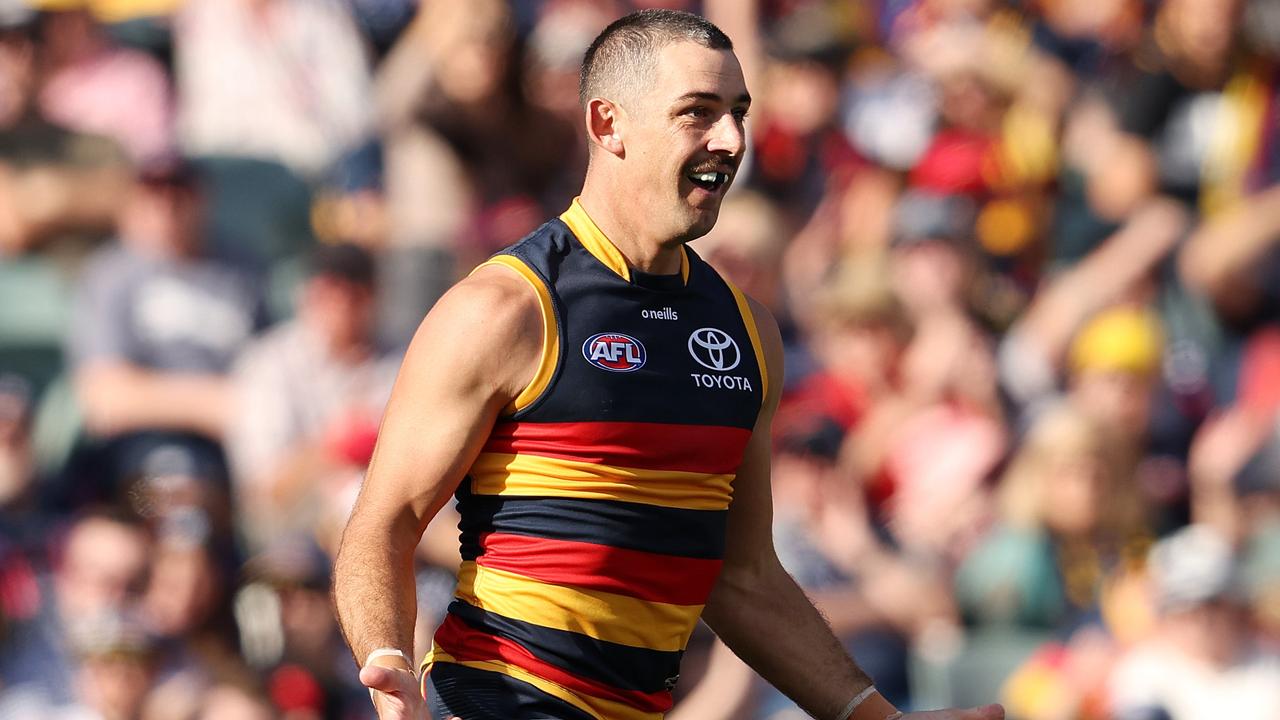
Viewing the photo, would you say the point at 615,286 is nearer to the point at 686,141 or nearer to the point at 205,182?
the point at 686,141

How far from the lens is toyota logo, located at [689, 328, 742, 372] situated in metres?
3.96

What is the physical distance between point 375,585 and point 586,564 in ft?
1.47

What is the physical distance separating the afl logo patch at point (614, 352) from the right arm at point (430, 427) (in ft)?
0.41

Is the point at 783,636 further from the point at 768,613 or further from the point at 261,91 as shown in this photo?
the point at 261,91

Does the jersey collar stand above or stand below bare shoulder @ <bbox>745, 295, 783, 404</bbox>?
above

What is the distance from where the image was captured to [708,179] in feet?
12.6

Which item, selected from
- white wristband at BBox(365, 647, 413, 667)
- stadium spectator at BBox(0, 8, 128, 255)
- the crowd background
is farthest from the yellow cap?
white wristband at BBox(365, 647, 413, 667)

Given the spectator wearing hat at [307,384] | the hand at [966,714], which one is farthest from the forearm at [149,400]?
the hand at [966,714]

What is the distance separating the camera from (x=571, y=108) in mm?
9539

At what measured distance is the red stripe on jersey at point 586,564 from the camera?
12.3 feet

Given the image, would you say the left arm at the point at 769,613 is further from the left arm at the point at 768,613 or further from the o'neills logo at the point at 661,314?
the o'neills logo at the point at 661,314

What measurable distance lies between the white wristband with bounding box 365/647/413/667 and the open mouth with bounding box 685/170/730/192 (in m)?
1.14

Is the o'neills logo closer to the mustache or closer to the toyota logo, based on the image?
the toyota logo

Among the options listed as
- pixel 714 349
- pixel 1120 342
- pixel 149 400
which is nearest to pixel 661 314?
pixel 714 349
